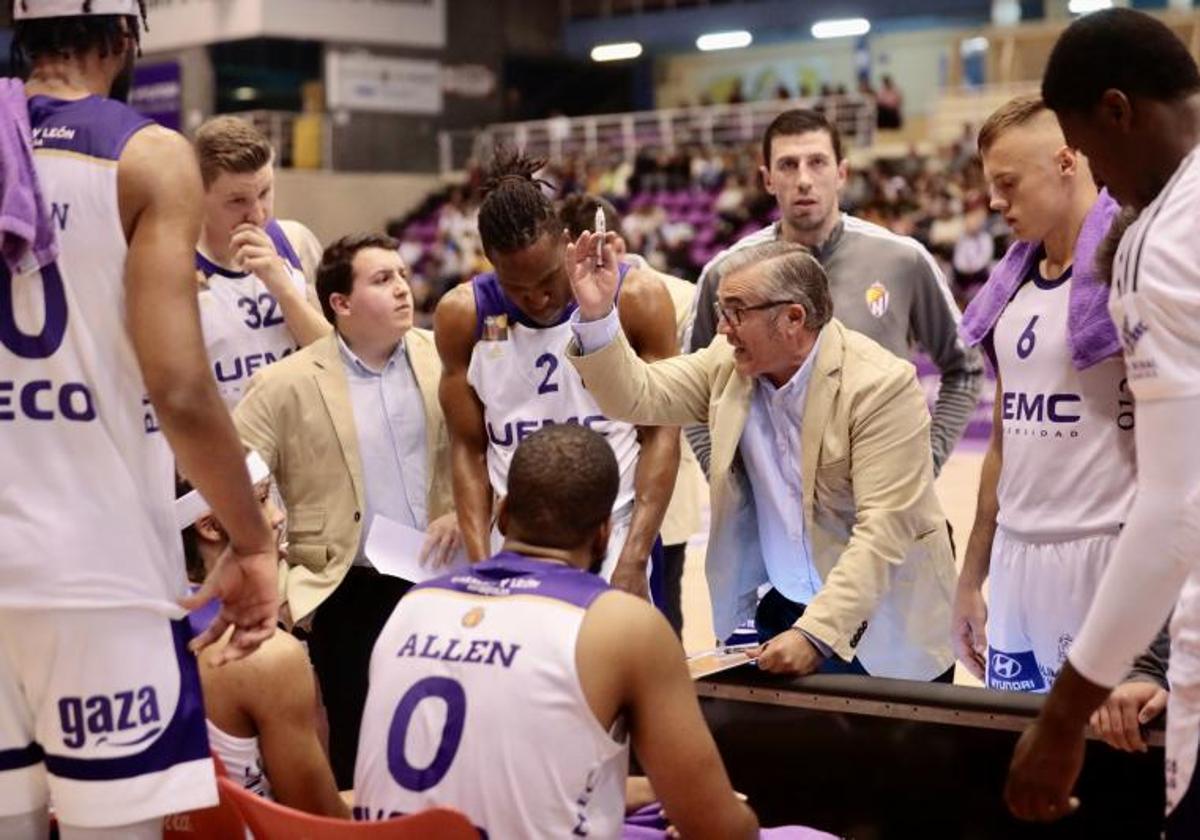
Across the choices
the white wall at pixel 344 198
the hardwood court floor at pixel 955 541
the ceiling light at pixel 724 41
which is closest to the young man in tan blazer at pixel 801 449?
the hardwood court floor at pixel 955 541

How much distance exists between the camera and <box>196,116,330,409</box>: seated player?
4.98 meters

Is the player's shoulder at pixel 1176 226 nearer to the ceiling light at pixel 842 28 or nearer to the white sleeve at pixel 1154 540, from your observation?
the white sleeve at pixel 1154 540

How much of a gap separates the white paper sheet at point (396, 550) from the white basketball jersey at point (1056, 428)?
1577mm

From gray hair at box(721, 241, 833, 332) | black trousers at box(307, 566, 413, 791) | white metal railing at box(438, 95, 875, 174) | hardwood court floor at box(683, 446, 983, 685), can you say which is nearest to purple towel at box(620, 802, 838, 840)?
gray hair at box(721, 241, 833, 332)

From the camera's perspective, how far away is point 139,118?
8.43 feet

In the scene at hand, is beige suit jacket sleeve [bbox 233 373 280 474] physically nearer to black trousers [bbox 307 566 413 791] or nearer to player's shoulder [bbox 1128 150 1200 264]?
black trousers [bbox 307 566 413 791]

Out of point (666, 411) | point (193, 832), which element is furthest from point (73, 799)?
point (666, 411)

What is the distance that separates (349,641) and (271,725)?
1655mm

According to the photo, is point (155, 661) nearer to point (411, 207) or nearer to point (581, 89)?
point (411, 207)

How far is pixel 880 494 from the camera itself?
157 inches

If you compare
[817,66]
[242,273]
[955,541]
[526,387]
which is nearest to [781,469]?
[526,387]

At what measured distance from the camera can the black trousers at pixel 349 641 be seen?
15.5ft

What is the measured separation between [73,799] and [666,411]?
7.03 ft

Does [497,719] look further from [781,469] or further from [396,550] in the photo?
[396,550]
